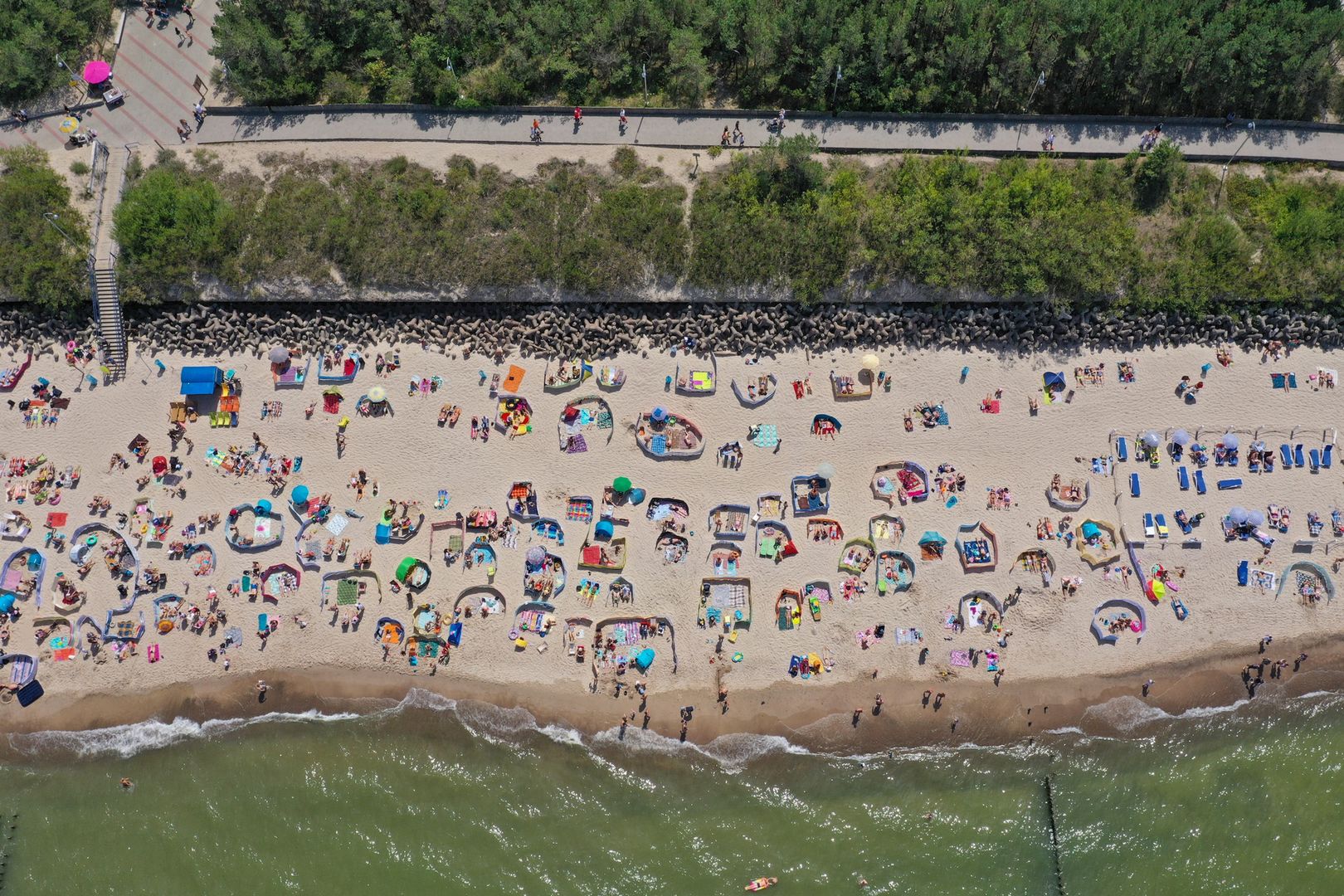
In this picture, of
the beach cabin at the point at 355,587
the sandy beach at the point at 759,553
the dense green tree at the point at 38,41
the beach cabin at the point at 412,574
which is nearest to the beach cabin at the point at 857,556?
the sandy beach at the point at 759,553

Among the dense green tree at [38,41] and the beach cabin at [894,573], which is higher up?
the dense green tree at [38,41]

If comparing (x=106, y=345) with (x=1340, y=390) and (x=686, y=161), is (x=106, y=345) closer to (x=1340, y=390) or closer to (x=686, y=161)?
(x=686, y=161)

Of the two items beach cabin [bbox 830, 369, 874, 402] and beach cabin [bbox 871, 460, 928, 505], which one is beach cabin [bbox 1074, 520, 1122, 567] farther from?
beach cabin [bbox 830, 369, 874, 402]

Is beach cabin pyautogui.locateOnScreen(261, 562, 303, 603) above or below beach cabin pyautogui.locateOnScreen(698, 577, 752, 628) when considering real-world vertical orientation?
above

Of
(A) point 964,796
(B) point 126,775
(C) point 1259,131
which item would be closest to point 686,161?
(C) point 1259,131

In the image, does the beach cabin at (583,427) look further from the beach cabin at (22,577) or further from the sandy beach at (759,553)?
the beach cabin at (22,577)

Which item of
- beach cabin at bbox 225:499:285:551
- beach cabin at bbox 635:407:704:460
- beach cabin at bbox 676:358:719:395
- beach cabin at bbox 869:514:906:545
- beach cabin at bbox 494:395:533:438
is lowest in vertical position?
beach cabin at bbox 869:514:906:545

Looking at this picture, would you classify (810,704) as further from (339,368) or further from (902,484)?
(339,368)

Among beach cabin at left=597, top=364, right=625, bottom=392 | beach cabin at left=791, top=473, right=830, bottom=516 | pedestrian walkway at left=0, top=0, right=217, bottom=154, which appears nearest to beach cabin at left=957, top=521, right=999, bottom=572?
beach cabin at left=791, top=473, right=830, bottom=516

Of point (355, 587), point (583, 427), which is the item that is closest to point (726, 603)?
point (583, 427)
